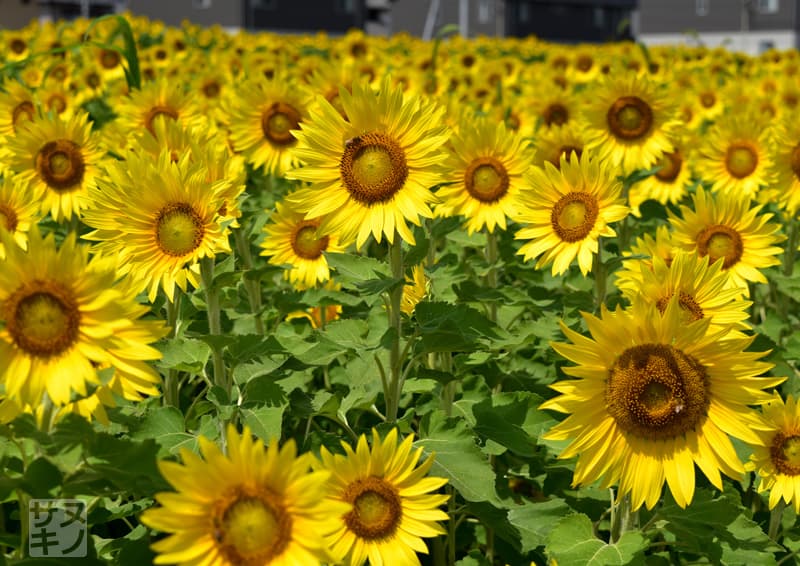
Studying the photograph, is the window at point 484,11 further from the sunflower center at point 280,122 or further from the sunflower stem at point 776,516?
the sunflower stem at point 776,516

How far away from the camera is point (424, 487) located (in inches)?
98.3

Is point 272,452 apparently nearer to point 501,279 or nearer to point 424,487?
point 424,487

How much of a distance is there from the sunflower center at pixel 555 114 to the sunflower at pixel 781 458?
3.88 meters

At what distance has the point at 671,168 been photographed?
574 centimetres

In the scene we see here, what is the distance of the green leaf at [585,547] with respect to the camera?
2623 mm

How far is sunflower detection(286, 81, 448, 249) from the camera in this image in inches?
118

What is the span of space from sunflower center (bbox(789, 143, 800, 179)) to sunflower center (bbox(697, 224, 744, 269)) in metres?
1.07

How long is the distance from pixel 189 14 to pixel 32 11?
13.7 metres

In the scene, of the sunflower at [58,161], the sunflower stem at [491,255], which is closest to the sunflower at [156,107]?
the sunflower at [58,161]

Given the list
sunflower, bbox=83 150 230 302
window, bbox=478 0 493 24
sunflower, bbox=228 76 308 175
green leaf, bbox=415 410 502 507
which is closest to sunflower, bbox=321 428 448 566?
green leaf, bbox=415 410 502 507

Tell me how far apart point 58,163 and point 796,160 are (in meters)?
3.73

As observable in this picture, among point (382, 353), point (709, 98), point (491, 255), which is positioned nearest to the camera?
point (382, 353)

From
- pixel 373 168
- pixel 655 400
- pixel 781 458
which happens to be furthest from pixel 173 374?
pixel 781 458

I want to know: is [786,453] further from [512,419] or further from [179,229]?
[179,229]
